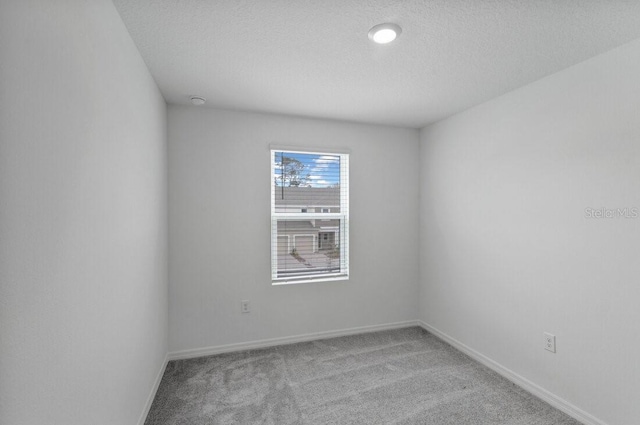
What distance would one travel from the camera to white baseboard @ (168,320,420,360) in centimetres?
295

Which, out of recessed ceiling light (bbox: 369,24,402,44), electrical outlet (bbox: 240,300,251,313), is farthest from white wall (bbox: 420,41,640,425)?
electrical outlet (bbox: 240,300,251,313)

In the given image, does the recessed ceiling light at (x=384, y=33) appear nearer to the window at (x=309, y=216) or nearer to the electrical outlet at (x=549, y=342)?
the window at (x=309, y=216)

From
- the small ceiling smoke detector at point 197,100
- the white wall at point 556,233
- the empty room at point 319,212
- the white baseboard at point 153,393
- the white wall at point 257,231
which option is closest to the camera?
the empty room at point 319,212

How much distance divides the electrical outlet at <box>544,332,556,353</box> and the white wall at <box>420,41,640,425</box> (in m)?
0.03

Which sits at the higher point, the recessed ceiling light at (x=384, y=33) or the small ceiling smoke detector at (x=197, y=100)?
the small ceiling smoke detector at (x=197, y=100)

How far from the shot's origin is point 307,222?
3389 millimetres

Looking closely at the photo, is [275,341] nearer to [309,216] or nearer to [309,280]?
[309,280]

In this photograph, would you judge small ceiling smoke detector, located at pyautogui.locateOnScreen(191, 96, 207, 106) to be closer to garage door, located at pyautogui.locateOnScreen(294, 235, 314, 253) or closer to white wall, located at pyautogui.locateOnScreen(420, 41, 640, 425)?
garage door, located at pyautogui.locateOnScreen(294, 235, 314, 253)

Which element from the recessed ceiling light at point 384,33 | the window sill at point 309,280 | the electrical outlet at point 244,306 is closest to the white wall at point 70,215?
the electrical outlet at point 244,306

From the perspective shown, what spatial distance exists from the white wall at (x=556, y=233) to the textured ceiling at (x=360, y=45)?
29cm

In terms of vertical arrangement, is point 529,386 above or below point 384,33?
below

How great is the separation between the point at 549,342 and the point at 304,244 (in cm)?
227

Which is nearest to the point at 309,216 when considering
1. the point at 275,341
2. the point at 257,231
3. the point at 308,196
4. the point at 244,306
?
the point at 308,196

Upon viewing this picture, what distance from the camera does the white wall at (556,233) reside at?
187cm
